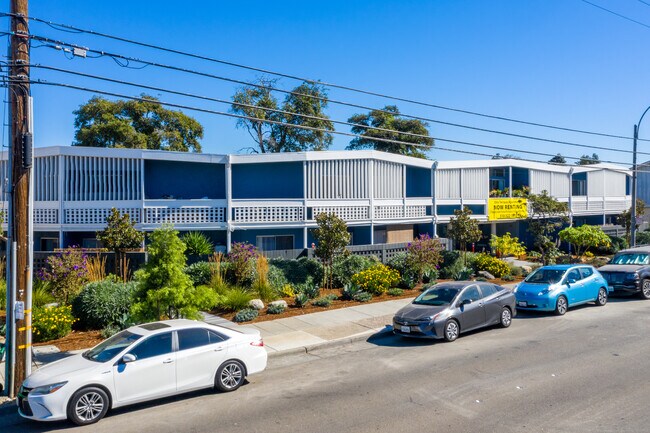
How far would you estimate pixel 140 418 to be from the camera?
859cm

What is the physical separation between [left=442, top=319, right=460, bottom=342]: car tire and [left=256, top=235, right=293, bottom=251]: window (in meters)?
12.6

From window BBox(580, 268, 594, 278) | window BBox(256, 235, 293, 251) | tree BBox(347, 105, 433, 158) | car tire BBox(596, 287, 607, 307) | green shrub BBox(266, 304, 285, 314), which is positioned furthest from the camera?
tree BBox(347, 105, 433, 158)

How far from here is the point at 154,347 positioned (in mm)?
9258

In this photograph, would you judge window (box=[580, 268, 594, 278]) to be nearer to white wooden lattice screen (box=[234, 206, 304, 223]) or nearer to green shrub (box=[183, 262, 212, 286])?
white wooden lattice screen (box=[234, 206, 304, 223])

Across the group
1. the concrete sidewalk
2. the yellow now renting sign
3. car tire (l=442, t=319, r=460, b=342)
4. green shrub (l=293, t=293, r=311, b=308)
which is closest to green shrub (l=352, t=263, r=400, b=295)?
the concrete sidewalk

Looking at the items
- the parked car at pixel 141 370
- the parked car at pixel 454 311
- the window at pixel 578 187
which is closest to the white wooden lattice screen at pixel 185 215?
the parked car at pixel 454 311

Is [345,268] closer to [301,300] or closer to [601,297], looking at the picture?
[301,300]

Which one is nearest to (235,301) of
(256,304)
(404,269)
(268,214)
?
(256,304)

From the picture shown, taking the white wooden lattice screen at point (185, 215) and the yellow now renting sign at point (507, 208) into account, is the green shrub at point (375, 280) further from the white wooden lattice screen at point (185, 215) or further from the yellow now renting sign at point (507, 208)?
the yellow now renting sign at point (507, 208)

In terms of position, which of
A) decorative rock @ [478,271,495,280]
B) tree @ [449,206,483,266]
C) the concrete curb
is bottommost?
the concrete curb

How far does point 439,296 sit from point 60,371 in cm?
907

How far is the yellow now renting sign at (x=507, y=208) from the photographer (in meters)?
31.6

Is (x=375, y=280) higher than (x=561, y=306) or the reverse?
higher

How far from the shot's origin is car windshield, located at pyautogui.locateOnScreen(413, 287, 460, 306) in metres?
13.9
